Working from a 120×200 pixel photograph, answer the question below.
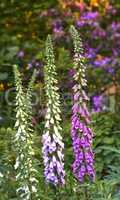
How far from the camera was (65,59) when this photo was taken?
7.64m

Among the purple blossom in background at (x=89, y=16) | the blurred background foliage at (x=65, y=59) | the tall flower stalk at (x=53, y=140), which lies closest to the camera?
the tall flower stalk at (x=53, y=140)

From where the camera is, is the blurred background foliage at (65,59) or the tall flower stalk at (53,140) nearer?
the tall flower stalk at (53,140)

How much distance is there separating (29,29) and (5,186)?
6172 mm

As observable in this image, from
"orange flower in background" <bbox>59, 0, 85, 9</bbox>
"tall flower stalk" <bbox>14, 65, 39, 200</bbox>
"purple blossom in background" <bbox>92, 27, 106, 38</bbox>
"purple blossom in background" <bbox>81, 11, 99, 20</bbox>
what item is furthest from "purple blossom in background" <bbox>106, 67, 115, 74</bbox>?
"tall flower stalk" <bbox>14, 65, 39, 200</bbox>

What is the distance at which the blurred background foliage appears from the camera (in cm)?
661

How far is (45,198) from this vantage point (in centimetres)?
479

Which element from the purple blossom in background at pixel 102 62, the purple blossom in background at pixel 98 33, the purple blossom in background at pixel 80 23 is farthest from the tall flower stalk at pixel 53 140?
the purple blossom in background at pixel 98 33

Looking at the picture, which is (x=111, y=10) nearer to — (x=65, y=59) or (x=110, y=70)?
(x=110, y=70)

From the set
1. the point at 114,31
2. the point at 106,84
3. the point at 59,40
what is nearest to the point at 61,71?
the point at 106,84

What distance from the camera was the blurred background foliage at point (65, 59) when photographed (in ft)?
21.7

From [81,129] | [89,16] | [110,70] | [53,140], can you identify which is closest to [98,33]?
[89,16]

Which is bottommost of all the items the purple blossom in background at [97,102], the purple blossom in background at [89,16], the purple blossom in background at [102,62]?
the purple blossom in background at [97,102]

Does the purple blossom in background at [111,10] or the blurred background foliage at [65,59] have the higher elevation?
the purple blossom in background at [111,10]

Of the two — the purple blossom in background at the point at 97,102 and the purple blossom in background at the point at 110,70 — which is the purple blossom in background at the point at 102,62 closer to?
the purple blossom in background at the point at 110,70
